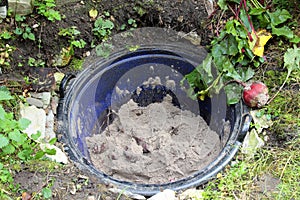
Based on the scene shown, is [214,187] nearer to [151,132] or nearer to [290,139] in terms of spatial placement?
[290,139]

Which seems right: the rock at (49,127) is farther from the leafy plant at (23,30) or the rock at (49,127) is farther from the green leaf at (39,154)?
the leafy plant at (23,30)

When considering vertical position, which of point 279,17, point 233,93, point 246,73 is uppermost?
point 279,17

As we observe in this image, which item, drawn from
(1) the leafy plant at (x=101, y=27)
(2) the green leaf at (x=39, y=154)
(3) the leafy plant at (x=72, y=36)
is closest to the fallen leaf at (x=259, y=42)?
(1) the leafy plant at (x=101, y=27)

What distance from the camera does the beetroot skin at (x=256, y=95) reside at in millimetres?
2295

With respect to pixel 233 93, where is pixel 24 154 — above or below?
below

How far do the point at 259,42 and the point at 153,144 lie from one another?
30.2 inches

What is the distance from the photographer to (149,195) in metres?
2.08

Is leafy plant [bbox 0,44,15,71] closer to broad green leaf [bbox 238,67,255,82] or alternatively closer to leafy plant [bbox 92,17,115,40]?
leafy plant [bbox 92,17,115,40]

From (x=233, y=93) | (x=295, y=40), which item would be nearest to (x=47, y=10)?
(x=233, y=93)

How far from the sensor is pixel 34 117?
2.31 meters

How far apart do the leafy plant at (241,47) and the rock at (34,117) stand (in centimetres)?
83

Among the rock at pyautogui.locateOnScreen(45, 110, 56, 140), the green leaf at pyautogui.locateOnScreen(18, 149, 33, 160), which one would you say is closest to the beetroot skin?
the rock at pyautogui.locateOnScreen(45, 110, 56, 140)

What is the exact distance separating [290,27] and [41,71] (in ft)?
4.33

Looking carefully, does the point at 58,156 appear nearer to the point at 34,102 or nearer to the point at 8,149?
the point at 8,149
